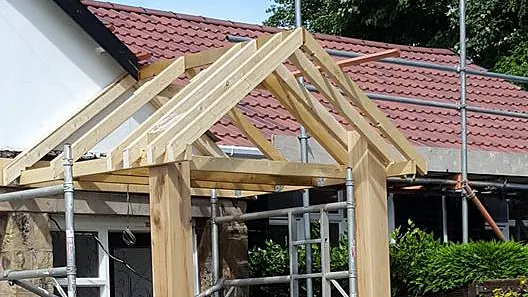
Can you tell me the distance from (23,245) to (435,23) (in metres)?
18.9

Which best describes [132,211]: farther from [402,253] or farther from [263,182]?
[402,253]

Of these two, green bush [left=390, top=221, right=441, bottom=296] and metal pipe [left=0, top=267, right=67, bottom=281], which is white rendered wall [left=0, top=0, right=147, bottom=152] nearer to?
metal pipe [left=0, top=267, right=67, bottom=281]

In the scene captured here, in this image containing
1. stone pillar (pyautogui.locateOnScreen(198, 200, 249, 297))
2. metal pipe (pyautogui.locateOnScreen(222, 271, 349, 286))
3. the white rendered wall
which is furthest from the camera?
stone pillar (pyautogui.locateOnScreen(198, 200, 249, 297))

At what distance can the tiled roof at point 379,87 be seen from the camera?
12.9 m

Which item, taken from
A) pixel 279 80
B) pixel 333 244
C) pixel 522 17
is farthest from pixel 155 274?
pixel 522 17

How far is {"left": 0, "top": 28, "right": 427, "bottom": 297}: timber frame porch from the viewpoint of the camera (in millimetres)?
7895

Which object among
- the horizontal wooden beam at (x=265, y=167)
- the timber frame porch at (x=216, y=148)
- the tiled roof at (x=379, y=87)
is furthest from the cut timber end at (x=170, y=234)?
the tiled roof at (x=379, y=87)

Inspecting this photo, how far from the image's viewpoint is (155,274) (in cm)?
A: 793

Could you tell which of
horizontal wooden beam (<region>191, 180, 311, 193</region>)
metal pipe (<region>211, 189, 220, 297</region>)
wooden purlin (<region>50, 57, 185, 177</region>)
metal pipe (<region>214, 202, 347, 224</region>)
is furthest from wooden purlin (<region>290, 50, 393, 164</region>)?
metal pipe (<region>211, 189, 220, 297</region>)

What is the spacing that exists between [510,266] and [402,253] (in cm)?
108

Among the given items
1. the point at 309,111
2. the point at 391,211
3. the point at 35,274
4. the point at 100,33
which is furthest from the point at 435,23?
the point at 35,274

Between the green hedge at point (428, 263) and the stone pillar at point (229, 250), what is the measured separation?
624 millimetres

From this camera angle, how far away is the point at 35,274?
8.00m

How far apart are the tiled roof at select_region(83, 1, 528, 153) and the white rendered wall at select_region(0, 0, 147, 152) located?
6.04ft
